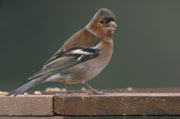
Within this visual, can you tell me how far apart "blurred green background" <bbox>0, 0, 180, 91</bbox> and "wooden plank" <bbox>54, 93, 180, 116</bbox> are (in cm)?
447

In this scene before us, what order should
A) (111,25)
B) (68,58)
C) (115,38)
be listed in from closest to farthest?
1. (68,58)
2. (111,25)
3. (115,38)

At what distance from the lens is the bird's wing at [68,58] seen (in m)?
3.18

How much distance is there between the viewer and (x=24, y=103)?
2.69 m

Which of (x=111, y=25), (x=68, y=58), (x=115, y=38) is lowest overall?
(x=115, y=38)

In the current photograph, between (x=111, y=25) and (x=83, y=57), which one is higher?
(x=111, y=25)

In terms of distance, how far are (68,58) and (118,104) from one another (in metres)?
0.79

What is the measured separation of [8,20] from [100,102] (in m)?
6.01

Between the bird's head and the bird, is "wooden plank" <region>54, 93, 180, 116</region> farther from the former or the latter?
the bird's head

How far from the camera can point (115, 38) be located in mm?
8633

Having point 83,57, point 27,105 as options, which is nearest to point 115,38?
point 83,57

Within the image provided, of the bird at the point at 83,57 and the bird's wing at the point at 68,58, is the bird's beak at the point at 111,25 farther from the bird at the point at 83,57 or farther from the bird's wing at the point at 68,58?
the bird's wing at the point at 68,58

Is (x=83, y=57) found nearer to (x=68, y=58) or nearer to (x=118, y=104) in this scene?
(x=68, y=58)

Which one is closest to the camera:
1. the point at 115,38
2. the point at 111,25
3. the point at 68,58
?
the point at 68,58

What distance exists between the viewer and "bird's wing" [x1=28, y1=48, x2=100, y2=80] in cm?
318
